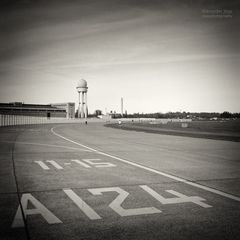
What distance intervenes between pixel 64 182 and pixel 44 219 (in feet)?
10.1

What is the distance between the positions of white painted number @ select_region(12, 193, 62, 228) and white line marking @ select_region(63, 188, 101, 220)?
0.57m

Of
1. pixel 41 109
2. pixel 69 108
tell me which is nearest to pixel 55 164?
pixel 69 108

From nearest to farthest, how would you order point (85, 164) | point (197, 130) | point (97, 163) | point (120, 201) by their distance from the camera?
point (120, 201) → point (85, 164) → point (97, 163) → point (197, 130)

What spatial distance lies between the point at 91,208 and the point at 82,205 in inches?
11.1

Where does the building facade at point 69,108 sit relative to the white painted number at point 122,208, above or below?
above

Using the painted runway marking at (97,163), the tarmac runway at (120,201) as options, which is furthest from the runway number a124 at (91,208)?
the painted runway marking at (97,163)

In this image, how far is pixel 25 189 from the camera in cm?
771

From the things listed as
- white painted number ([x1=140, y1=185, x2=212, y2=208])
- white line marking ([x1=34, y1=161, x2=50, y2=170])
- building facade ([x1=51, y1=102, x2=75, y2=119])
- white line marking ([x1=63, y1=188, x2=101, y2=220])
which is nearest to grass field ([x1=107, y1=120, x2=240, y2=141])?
white line marking ([x1=34, y1=161, x2=50, y2=170])

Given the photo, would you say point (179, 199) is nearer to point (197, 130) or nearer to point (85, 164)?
point (85, 164)

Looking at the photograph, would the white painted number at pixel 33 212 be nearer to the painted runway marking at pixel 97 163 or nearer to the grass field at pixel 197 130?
the painted runway marking at pixel 97 163

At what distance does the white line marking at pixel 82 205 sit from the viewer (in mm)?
5695

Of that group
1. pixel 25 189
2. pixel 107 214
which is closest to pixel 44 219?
pixel 107 214

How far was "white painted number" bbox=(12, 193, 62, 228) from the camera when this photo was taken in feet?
17.5

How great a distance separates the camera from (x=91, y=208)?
6.10 meters
